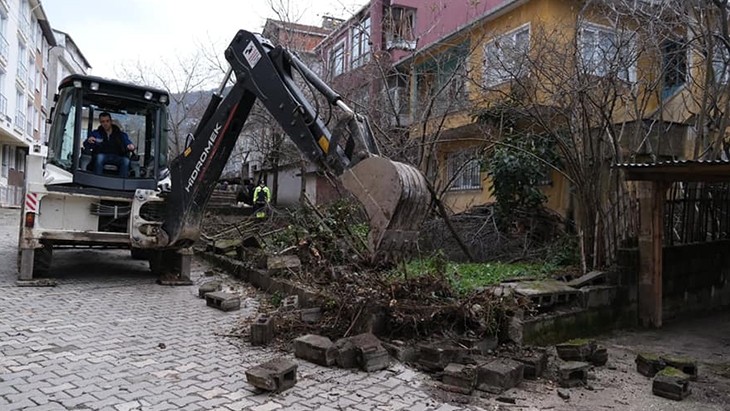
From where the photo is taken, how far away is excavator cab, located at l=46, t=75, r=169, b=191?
873 cm

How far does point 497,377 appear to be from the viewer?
474cm

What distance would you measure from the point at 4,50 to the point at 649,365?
3284 centimetres

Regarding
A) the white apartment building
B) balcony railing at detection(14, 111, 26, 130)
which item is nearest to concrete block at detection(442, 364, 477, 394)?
the white apartment building

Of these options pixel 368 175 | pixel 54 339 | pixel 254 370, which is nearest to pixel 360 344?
pixel 254 370

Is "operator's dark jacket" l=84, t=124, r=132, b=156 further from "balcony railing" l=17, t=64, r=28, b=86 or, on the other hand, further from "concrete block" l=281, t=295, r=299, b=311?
"balcony railing" l=17, t=64, r=28, b=86

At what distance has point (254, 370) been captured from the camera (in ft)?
14.8

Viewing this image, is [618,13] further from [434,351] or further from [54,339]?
[54,339]

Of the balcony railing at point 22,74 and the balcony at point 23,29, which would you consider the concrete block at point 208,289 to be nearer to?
the balcony railing at point 22,74

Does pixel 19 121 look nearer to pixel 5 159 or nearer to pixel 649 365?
pixel 5 159

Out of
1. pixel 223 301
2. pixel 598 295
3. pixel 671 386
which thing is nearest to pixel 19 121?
pixel 223 301

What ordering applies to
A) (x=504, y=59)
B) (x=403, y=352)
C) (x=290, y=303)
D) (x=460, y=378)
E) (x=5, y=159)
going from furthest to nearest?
(x=5, y=159), (x=504, y=59), (x=290, y=303), (x=403, y=352), (x=460, y=378)

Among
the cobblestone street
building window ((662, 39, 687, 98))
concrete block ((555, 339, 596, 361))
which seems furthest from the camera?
building window ((662, 39, 687, 98))

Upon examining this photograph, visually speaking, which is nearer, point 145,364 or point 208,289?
point 145,364

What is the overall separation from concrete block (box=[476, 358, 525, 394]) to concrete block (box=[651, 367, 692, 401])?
1293 millimetres
